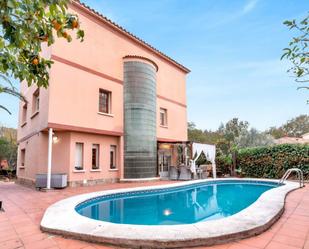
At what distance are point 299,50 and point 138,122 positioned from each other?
1415cm

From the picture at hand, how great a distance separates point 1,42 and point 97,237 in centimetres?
359

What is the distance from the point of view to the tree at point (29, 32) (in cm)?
199

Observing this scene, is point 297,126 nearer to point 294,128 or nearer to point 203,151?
point 294,128

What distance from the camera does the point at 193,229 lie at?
14.9ft

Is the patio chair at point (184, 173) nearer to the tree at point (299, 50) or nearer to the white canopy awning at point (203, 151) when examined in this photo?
the white canopy awning at point (203, 151)

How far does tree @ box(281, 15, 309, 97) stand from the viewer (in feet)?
8.58

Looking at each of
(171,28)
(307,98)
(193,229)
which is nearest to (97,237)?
(193,229)

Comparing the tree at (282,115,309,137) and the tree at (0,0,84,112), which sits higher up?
the tree at (282,115,309,137)

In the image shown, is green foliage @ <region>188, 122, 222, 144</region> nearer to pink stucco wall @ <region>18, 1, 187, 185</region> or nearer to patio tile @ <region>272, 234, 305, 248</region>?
pink stucco wall @ <region>18, 1, 187, 185</region>

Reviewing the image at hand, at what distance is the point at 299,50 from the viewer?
8.72ft

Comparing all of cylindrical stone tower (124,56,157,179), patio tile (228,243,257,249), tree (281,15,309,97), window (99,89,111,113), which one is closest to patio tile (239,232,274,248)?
patio tile (228,243,257,249)

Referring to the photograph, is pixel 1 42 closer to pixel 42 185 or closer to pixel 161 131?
pixel 42 185

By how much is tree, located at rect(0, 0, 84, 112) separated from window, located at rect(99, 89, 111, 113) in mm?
13183

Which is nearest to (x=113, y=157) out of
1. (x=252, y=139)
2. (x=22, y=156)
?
(x=22, y=156)
